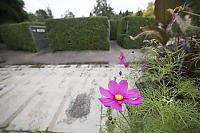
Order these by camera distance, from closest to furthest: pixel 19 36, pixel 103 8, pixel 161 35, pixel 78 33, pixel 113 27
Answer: pixel 161 35, pixel 78 33, pixel 19 36, pixel 113 27, pixel 103 8

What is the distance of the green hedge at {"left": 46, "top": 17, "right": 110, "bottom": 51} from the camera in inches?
147

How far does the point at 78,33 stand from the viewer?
3.88m

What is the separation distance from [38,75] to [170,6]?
2.46m

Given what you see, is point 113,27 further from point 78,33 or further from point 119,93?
point 119,93

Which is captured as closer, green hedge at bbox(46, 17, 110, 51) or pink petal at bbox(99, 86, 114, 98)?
pink petal at bbox(99, 86, 114, 98)

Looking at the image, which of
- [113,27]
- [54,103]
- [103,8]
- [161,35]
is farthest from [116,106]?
[103,8]

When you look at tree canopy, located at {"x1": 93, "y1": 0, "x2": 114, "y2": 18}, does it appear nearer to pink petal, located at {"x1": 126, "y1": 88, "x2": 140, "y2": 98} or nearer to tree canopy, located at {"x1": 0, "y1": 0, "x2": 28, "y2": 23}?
tree canopy, located at {"x1": 0, "y1": 0, "x2": 28, "y2": 23}

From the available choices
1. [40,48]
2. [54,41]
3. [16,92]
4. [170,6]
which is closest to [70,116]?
[16,92]

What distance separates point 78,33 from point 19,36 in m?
3.35

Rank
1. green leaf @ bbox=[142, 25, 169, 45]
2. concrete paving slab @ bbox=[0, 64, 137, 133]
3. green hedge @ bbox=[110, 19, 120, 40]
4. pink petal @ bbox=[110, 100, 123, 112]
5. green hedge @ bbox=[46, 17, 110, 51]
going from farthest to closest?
green hedge @ bbox=[110, 19, 120, 40]
green hedge @ bbox=[46, 17, 110, 51]
concrete paving slab @ bbox=[0, 64, 137, 133]
green leaf @ bbox=[142, 25, 169, 45]
pink petal @ bbox=[110, 100, 123, 112]

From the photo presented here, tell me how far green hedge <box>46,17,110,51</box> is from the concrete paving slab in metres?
2.35

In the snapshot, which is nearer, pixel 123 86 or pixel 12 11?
pixel 123 86

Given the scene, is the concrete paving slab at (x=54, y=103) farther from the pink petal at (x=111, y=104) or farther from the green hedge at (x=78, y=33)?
the green hedge at (x=78, y=33)

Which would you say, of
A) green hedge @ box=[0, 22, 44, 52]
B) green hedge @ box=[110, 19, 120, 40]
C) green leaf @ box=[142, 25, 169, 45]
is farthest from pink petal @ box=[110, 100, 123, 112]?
green hedge @ box=[110, 19, 120, 40]
